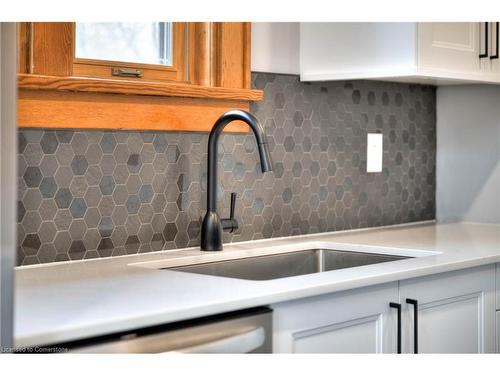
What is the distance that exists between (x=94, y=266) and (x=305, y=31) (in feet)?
3.81

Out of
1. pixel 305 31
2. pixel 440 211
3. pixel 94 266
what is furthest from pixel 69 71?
pixel 440 211

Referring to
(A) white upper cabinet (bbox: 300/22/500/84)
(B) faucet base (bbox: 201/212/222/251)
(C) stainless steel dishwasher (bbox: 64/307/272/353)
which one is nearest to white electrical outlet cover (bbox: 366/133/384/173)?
(A) white upper cabinet (bbox: 300/22/500/84)

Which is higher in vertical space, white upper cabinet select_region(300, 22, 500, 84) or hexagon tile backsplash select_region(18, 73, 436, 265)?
white upper cabinet select_region(300, 22, 500, 84)

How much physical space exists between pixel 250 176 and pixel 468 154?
1.16m

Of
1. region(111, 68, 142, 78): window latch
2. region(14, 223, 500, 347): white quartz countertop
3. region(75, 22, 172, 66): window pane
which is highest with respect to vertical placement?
region(75, 22, 172, 66): window pane

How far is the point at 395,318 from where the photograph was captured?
1994mm

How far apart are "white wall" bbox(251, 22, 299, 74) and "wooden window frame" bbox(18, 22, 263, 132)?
0.10m

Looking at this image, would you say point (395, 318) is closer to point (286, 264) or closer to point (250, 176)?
point (286, 264)

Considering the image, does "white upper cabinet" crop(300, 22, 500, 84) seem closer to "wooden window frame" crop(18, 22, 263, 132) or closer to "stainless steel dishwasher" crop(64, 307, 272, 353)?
"wooden window frame" crop(18, 22, 263, 132)

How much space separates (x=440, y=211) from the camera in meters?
3.34

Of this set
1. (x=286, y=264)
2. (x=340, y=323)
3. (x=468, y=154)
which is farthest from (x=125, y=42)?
(x=468, y=154)

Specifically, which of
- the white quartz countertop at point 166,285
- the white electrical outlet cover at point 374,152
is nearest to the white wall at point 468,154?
the white electrical outlet cover at point 374,152

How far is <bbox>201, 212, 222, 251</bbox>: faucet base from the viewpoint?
229 centimetres

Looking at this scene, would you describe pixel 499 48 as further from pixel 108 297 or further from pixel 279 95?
pixel 108 297
